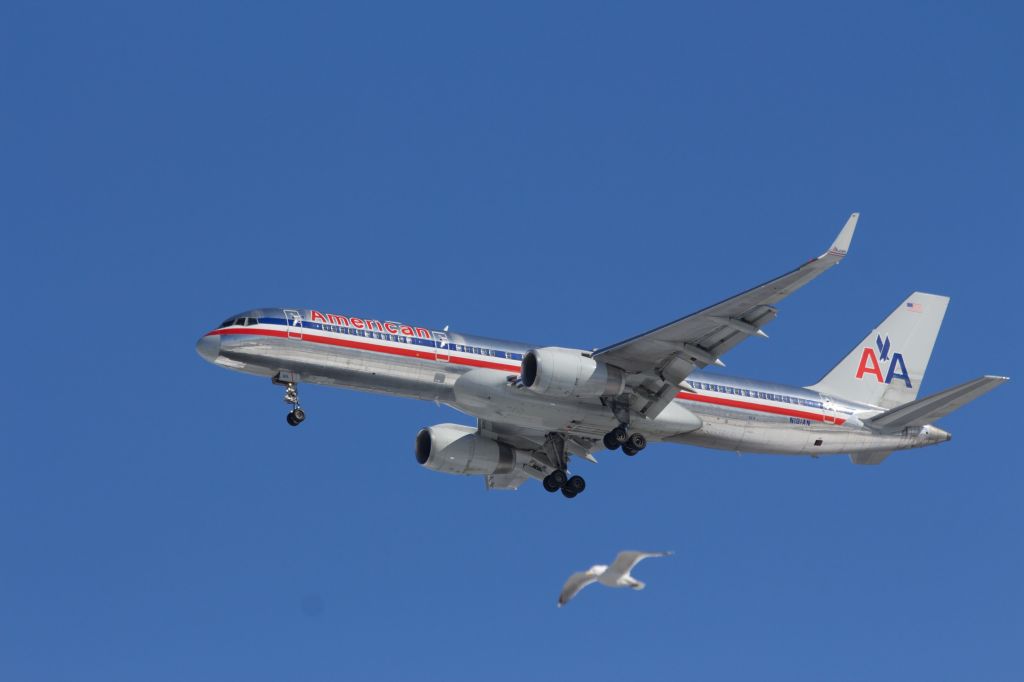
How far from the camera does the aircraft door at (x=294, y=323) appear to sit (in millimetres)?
44469

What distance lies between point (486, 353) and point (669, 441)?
7.19 m

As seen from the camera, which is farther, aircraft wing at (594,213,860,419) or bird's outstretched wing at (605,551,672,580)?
aircraft wing at (594,213,860,419)

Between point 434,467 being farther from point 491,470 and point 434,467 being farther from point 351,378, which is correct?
point 351,378

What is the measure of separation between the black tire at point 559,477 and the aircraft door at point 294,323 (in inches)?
420

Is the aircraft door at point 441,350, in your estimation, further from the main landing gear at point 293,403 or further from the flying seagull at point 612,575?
the flying seagull at point 612,575

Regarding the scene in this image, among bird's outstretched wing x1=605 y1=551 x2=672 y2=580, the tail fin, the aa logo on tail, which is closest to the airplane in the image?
the tail fin

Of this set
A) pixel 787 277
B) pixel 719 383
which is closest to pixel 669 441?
pixel 719 383

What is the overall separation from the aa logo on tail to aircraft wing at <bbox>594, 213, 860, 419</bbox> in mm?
10069

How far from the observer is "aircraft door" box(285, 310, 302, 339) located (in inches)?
1751

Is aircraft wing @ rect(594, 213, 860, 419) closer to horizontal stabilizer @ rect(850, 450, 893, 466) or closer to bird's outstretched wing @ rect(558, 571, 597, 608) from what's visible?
horizontal stabilizer @ rect(850, 450, 893, 466)

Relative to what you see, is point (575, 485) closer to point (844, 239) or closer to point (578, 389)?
point (578, 389)

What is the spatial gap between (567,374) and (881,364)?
1515 cm

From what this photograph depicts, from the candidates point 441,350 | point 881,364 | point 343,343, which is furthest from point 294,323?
point 881,364

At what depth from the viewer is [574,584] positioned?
104 feet
